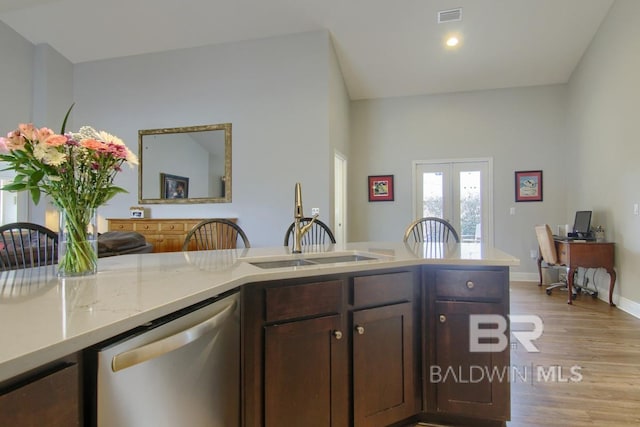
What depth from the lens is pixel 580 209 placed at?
4.88 m

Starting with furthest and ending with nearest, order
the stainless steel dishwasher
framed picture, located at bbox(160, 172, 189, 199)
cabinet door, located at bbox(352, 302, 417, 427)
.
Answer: framed picture, located at bbox(160, 172, 189, 199), cabinet door, located at bbox(352, 302, 417, 427), the stainless steel dishwasher

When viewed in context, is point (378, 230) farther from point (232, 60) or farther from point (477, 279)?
point (477, 279)

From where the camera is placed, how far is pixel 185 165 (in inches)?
197

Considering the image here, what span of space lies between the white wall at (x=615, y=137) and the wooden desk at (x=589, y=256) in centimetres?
10

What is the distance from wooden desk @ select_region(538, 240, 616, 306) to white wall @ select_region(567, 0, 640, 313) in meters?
0.10

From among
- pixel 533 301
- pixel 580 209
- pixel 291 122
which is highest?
pixel 291 122

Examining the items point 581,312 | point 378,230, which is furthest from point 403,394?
point 378,230

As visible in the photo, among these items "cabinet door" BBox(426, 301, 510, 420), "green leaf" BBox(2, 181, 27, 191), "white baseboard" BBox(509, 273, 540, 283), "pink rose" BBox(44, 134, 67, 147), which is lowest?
"white baseboard" BBox(509, 273, 540, 283)

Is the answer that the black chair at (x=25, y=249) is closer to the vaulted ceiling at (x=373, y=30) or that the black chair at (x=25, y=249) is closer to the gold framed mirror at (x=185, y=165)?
the gold framed mirror at (x=185, y=165)

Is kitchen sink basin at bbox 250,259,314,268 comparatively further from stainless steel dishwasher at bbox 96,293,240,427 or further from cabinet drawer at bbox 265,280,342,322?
stainless steel dishwasher at bbox 96,293,240,427

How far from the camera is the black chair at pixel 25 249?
5.71 ft

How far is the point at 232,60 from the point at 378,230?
3488 mm

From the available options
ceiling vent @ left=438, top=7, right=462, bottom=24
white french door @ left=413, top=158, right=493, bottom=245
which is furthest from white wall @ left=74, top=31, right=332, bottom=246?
white french door @ left=413, top=158, right=493, bottom=245

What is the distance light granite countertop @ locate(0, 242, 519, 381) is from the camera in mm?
558
